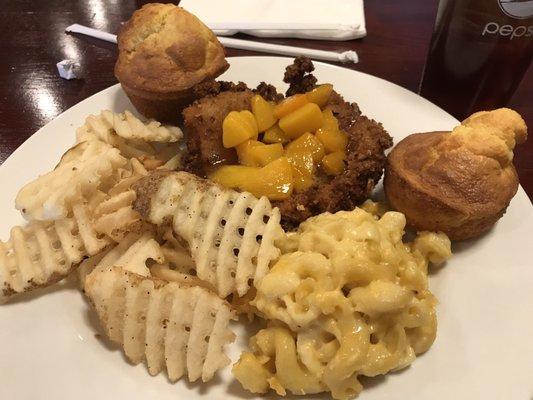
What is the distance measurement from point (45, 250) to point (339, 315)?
1146 mm

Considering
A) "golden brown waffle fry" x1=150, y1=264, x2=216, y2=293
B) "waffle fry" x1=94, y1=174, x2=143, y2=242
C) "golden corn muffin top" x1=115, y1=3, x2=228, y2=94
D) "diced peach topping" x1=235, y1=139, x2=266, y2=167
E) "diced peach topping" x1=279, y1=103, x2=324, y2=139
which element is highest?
"golden corn muffin top" x1=115, y1=3, x2=228, y2=94

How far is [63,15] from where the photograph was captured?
402 centimetres

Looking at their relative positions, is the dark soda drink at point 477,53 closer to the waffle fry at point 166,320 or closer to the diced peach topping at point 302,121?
the diced peach topping at point 302,121

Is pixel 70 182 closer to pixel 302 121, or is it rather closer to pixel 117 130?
pixel 117 130

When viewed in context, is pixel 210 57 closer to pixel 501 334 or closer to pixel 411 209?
pixel 411 209

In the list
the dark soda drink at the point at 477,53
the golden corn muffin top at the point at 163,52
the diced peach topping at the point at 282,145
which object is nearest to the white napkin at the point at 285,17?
the dark soda drink at the point at 477,53

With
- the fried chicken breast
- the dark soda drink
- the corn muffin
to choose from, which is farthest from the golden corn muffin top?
the dark soda drink

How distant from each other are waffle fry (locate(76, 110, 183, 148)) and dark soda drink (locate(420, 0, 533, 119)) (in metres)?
1.54

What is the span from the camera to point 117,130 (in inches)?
90.6

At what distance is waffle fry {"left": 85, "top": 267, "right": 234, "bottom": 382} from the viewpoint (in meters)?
1.75

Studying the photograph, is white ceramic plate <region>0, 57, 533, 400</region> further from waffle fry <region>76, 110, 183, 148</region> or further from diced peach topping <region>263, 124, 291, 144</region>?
diced peach topping <region>263, 124, 291, 144</region>

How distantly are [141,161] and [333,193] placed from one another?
909mm

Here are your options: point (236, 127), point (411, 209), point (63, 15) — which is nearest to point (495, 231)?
point (411, 209)

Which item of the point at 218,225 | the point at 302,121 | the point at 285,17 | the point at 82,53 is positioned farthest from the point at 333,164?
the point at 82,53
